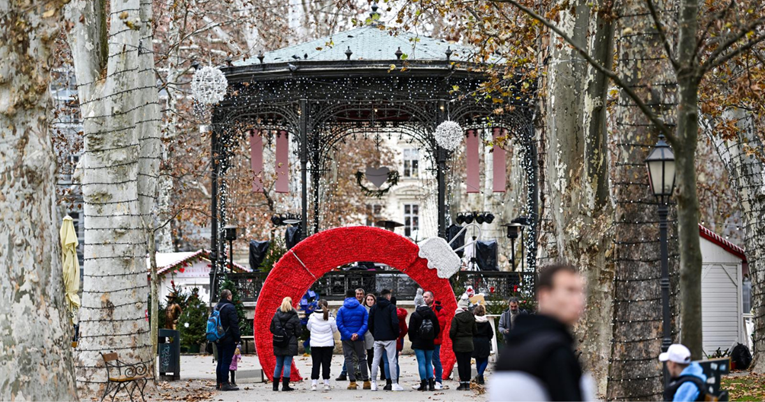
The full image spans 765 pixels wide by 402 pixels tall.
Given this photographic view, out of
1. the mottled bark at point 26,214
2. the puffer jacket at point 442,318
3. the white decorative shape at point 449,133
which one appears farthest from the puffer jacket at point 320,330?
the white decorative shape at point 449,133

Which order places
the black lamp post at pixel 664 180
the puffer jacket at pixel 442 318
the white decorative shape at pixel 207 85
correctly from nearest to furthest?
the black lamp post at pixel 664 180 → the puffer jacket at pixel 442 318 → the white decorative shape at pixel 207 85

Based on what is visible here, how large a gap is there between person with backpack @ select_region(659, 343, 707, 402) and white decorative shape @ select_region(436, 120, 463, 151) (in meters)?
16.1

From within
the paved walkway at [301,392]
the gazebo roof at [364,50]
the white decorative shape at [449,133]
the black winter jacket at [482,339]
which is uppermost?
the gazebo roof at [364,50]

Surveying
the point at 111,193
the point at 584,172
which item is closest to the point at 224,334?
the point at 111,193

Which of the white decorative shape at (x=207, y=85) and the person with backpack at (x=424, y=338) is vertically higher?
the white decorative shape at (x=207, y=85)

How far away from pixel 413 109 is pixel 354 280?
4314 mm

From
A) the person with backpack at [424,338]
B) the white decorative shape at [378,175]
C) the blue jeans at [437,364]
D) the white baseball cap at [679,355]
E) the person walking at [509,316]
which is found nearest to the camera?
the white baseball cap at [679,355]

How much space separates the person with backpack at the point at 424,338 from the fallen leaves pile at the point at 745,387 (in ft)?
14.5

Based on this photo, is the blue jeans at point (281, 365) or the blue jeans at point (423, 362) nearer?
the blue jeans at point (423, 362)

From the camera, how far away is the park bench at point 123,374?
15.2 metres

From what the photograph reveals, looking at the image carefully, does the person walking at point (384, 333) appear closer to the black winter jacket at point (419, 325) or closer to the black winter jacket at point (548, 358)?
the black winter jacket at point (419, 325)

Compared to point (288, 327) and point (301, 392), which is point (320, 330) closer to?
point (288, 327)

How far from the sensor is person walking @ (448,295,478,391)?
1728 centimetres

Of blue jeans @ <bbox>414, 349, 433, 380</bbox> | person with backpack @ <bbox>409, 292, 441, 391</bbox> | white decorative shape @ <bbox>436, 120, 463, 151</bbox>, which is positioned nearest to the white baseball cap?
person with backpack @ <bbox>409, 292, 441, 391</bbox>
